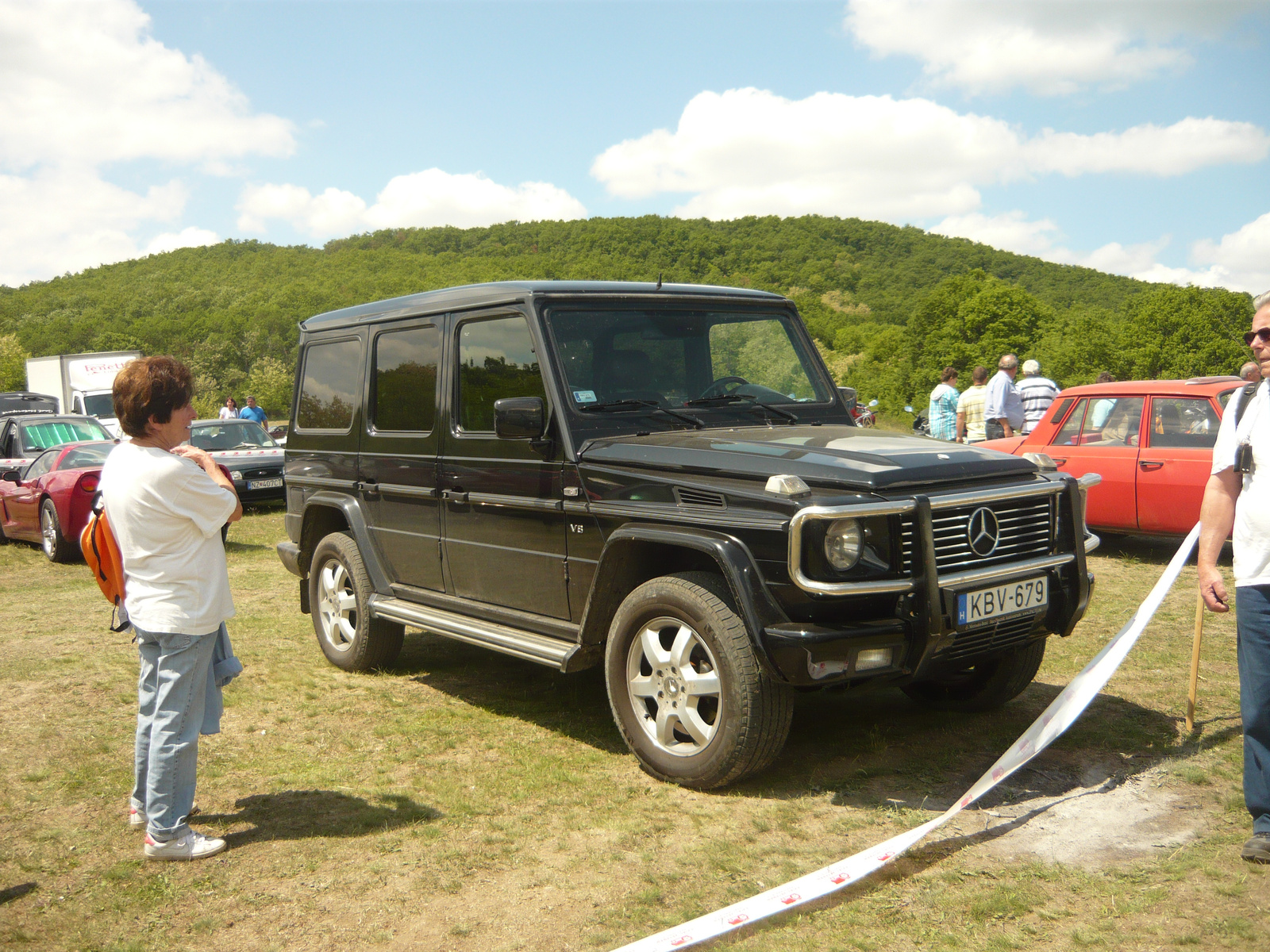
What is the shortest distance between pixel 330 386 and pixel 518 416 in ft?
8.47

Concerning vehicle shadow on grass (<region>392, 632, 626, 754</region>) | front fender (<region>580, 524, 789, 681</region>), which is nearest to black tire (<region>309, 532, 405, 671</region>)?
vehicle shadow on grass (<region>392, 632, 626, 754</region>)

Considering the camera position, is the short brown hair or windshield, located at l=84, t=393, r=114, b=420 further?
windshield, located at l=84, t=393, r=114, b=420

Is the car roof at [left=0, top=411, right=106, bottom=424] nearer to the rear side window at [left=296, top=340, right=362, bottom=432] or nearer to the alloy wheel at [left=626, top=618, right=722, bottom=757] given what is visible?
the rear side window at [left=296, top=340, right=362, bottom=432]

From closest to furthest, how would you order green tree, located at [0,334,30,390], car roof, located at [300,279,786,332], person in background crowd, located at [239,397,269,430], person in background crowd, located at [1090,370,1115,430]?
1. car roof, located at [300,279,786,332]
2. person in background crowd, located at [1090,370,1115,430]
3. person in background crowd, located at [239,397,269,430]
4. green tree, located at [0,334,30,390]

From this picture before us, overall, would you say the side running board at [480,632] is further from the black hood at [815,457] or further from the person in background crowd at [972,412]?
the person in background crowd at [972,412]

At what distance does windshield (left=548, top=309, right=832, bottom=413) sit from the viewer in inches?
200

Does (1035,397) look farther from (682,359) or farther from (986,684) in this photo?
(682,359)

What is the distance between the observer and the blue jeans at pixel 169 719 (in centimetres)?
379

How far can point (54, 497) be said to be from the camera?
12.2m

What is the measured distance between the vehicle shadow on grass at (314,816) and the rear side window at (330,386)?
2.75 m

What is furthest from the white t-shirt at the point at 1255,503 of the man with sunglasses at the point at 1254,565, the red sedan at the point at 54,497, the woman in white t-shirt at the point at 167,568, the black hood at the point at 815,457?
the red sedan at the point at 54,497

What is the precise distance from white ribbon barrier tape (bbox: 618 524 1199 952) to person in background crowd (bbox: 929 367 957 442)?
9331mm

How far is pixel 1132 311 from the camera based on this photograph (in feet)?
219

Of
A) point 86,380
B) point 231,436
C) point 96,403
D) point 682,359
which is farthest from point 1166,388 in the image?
point 86,380
